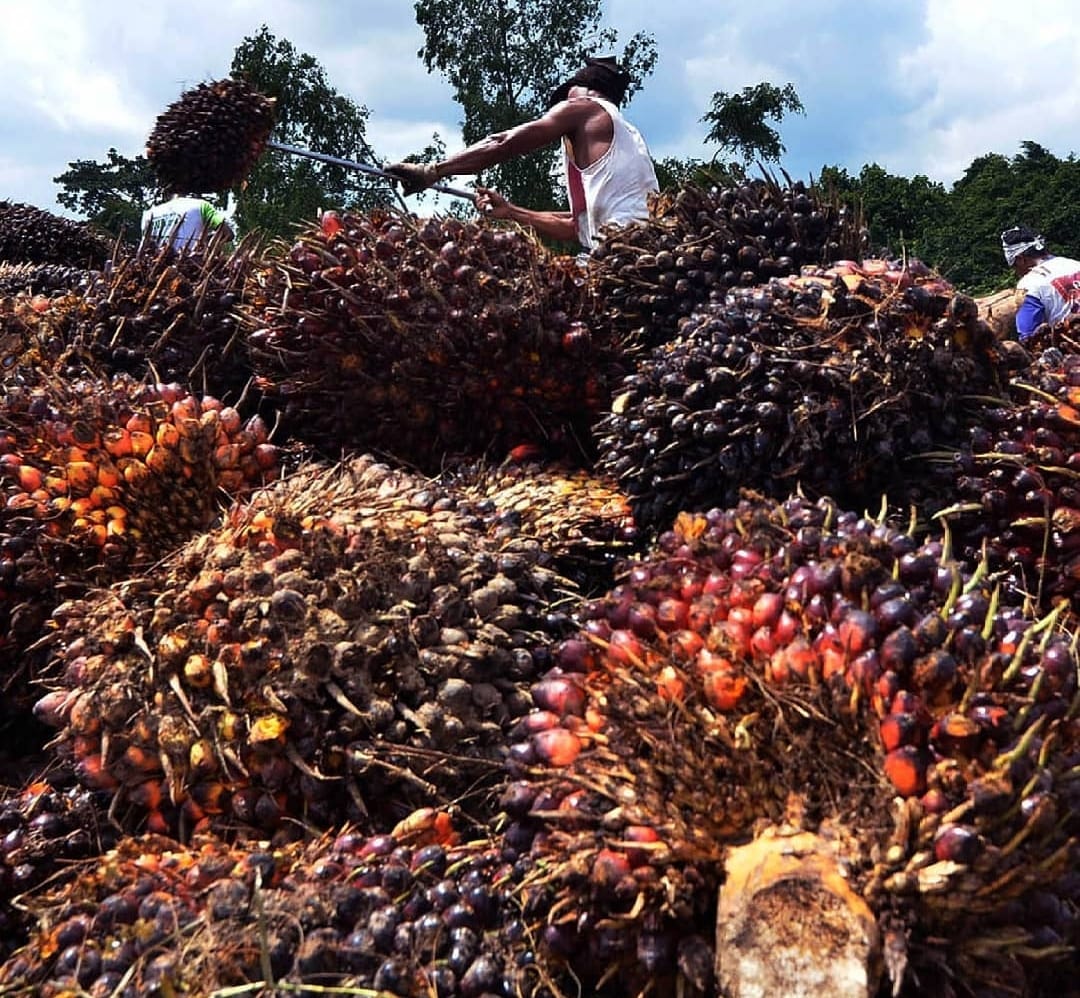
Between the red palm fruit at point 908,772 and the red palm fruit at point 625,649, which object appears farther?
the red palm fruit at point 625,649

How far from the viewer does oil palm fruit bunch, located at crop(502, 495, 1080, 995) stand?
39.2 inches

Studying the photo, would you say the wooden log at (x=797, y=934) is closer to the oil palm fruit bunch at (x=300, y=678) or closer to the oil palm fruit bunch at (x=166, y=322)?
the oil palm fruit bunch at (x=300, y=678)

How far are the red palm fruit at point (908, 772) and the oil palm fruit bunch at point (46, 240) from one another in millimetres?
6477

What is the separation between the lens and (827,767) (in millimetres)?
1076

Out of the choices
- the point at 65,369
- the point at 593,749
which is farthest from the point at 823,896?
the point at 65,369

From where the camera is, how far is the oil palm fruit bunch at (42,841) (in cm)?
146

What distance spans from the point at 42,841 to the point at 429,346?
1.30 meters

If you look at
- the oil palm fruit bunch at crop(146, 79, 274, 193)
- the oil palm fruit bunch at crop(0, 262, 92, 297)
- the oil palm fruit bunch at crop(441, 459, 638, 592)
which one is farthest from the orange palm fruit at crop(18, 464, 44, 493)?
the oil palm fruit bunch at crop(146, 79, 274, 193)

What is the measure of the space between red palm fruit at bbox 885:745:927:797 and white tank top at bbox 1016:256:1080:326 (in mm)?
4654

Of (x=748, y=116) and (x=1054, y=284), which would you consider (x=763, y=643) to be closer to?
(x=1054, y=284)

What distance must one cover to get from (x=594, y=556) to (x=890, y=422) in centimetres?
61

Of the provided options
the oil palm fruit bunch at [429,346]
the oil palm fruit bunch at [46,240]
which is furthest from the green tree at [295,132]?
the oil palm fruit bunch at [429,346]

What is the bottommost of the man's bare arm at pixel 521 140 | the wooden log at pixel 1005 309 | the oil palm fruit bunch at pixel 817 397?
the oil palm fruit bunch at pixel 817 397

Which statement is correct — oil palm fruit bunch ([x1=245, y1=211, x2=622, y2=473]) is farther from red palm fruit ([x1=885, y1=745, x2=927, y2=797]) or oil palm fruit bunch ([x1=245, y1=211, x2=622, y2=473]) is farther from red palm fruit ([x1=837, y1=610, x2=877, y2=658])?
red palm fruit ([x1=885, y1=745, x2=927, y2=797])
